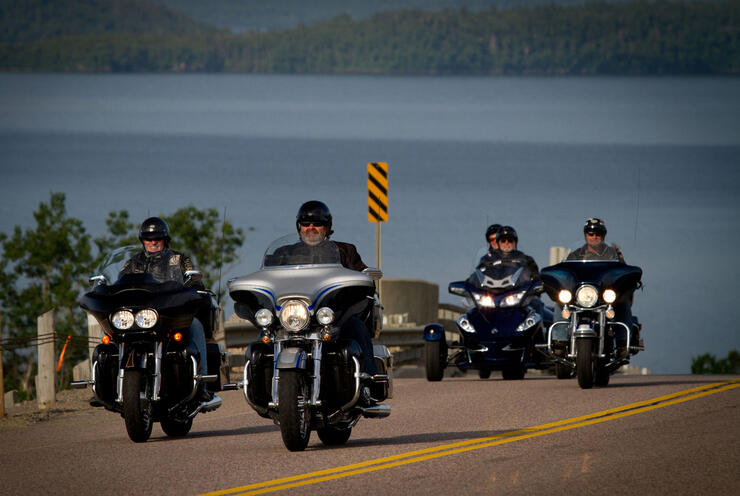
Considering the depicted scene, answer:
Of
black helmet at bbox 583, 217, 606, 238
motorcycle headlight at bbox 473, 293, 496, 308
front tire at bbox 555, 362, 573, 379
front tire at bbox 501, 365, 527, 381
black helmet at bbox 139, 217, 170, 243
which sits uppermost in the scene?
black helmet at bbox 139, 217, 170, 243

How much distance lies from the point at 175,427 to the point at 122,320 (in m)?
1.47

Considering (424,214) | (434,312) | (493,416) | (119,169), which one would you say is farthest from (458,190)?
(493,416)

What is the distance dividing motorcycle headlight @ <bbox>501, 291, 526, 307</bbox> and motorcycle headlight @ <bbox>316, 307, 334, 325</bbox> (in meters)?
8.50

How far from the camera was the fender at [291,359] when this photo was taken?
10.7m

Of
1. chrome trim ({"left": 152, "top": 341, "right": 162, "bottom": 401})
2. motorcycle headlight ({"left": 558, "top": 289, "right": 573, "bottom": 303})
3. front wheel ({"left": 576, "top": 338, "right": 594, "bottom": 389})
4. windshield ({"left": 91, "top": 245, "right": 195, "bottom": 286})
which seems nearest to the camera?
chrome trim ({"left": 152, "top": 341, "right": 162, "bottom": 401})

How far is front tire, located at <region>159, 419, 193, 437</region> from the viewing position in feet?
42.3

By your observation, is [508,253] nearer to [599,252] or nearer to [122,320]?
[599,252]

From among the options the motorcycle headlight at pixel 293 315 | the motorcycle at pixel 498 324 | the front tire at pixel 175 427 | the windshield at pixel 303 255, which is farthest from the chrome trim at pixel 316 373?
the motorcycle at pixel 498 324

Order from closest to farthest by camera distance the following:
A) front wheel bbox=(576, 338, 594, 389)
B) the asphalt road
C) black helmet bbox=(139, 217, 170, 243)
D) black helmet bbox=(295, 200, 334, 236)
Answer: the asphalt road, black helmet bbox=(295, 200, 334, 236), black helmet bbox=(139, 217, 170, 243), front wheel bbox=(576, 338, 594, 389)

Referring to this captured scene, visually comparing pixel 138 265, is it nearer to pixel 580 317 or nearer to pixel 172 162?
pixel 580 317

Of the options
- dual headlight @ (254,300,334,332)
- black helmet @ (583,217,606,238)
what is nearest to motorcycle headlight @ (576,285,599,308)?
black helmet @ (583,217,606,238)

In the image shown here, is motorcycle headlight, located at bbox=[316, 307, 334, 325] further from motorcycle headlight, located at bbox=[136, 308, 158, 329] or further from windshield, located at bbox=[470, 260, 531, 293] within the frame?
windshield, located at bbox=[470, 260, 531, 293]

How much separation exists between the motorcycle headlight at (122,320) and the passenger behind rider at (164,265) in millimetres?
713

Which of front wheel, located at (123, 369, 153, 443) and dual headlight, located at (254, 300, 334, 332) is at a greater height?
dual headlight, located at (254, 300, 334, 332)
